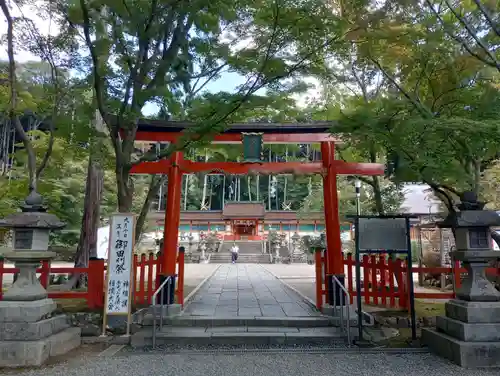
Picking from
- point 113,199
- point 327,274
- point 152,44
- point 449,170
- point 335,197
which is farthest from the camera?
point 113,199

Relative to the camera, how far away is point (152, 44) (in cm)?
694

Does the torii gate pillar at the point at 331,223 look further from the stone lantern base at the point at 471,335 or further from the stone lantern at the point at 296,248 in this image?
the stone lantern at the point at 296,248

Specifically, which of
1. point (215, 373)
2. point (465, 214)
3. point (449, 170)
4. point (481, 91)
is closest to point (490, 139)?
point (449, 170)

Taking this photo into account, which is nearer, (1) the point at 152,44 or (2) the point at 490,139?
(2) the point at 490,139

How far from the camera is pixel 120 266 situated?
21.6 ft

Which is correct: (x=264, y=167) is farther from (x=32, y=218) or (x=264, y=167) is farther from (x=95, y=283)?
(x=32, y=218)

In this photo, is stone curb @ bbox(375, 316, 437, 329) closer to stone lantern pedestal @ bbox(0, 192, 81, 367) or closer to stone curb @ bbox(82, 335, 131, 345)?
stone curb @ bbox(82, 335, 131, 345)

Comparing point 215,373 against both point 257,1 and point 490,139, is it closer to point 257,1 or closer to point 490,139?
point 490,139

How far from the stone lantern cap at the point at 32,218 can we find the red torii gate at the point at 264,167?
259 cm

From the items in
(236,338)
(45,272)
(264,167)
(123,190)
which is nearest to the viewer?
(236,338)

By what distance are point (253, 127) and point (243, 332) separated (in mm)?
4694

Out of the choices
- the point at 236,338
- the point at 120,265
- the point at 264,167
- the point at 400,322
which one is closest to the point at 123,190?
the point at 120,265

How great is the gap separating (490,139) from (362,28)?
2.77 meters

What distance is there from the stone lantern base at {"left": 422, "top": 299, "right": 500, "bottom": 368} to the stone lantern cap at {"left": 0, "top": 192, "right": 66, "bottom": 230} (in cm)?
632
